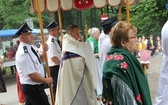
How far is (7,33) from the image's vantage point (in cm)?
1584

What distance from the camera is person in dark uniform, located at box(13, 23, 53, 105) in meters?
4.70

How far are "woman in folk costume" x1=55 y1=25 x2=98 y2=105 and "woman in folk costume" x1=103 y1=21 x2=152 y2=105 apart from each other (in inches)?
63.0

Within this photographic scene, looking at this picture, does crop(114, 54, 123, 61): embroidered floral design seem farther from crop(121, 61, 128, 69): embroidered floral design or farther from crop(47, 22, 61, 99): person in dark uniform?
crop(47, 22, 61, 99): person in dark uniform

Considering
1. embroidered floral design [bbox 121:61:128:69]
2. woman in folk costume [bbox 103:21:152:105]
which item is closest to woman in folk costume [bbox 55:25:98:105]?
woman in folk costume [bbox 103:21:152:105]

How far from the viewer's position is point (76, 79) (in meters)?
4.53

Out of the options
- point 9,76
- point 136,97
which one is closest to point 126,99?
point 136,97

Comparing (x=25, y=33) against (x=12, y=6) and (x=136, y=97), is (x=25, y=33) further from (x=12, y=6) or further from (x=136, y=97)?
(x=12, y=6)

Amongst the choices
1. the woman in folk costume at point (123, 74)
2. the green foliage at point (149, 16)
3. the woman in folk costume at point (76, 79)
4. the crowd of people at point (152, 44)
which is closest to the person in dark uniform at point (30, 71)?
the woman in folk costume at point (76, 79)

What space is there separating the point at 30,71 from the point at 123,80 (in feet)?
7.38

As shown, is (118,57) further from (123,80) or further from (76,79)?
(76,79)

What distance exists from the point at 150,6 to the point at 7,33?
11247mm

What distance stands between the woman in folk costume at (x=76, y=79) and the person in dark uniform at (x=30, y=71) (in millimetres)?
379

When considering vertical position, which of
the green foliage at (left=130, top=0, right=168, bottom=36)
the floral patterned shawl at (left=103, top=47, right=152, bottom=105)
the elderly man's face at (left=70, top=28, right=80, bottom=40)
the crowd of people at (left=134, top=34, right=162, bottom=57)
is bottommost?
the crowd of people at (left=134, top=34, right=162, bottom=57)

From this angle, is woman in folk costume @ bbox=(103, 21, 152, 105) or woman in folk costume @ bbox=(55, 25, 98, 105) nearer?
woman in folk costume @ bbox=(103, 21, 152, 105)
